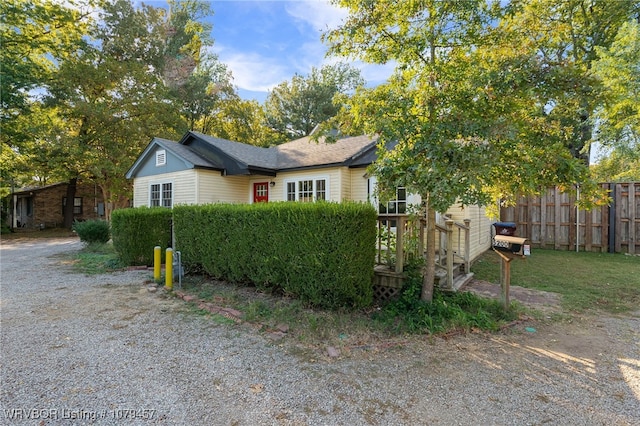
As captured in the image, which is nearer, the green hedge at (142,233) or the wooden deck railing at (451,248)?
the wooden deck railing at (451,248)

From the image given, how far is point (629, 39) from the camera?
35.1 feet

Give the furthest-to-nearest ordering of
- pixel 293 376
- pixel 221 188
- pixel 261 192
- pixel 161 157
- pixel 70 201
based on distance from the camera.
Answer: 1. pixel 70 201
2. pixel 161 157
3. pixel 261 192
4. pixel 221 188
5. pixel 293 376

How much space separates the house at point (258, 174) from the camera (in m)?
10.3

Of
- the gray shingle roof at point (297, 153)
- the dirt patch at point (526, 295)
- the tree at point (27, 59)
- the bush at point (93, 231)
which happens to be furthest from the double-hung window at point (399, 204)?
the tree at point (27, 59)

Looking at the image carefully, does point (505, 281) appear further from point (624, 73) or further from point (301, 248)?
point (624, 73)

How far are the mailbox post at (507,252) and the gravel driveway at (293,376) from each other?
664 mm

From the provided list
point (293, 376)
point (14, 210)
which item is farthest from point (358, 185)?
point (14, 210)

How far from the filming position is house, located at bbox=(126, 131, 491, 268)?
10273 mm

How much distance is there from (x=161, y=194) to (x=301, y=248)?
1077cm

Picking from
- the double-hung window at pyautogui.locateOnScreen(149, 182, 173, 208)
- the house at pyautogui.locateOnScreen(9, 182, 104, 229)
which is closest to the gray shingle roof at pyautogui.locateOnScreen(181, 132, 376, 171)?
the double-hung window at pyautogui.locateOnScreen(149, 182, 173, 208)

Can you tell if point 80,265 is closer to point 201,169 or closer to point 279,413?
point 201,169

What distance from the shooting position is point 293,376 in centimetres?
314

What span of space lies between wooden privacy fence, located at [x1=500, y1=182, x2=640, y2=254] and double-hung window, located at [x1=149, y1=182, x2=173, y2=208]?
45.4ft

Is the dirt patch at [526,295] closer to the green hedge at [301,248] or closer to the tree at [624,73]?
the green hedge at [301,248]
